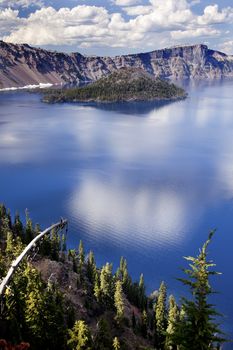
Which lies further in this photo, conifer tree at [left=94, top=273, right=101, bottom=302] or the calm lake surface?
the calm lake surface

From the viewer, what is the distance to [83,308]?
69.8m

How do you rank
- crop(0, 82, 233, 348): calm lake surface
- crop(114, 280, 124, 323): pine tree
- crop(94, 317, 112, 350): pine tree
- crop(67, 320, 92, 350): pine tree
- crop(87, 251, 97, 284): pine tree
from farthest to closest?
crop(0, 82, 233, 348): calm lake surface, crop(87, 251, 97, 284): pine tree, crop(114, 280, 124, 323): pine tree, crop(94, 317, 112, 350): pine tree, crop(67, 320, 92, 350): pine tree

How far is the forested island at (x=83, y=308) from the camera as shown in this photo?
17.8 m

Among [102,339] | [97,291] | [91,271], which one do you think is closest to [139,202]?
[91,271]

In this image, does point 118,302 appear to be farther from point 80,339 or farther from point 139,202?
point 139,202

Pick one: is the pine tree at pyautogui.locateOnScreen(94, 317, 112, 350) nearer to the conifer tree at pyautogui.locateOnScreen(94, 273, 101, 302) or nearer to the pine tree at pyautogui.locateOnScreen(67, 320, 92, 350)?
the pine tree at pyautogui.locateOnScreen(67, 320, 92, 350)

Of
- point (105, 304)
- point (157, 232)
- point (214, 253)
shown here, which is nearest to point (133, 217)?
point (157, 232)

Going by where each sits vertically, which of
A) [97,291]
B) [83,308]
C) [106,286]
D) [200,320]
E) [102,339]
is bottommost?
[102,339]

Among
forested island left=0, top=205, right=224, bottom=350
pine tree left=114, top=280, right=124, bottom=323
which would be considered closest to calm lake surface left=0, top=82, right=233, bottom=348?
forested island left=0, top=205, right=224, bottom=350

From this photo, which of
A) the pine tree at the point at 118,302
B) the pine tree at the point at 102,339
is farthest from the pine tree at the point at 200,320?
the pine tree at the point at 118,302

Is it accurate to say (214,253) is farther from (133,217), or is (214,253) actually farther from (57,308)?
(57,308)

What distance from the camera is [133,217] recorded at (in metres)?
115

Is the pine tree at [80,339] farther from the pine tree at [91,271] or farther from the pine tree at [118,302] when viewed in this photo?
the pine tree at [91,271]

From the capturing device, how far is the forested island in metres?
17.8
